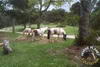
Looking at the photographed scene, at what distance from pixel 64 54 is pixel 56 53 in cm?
42

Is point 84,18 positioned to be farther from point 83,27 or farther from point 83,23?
point 83,27

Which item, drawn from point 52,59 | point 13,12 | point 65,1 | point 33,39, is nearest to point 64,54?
point 52,59

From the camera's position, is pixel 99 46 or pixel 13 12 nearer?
pixel 99 46

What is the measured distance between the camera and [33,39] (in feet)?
50.4

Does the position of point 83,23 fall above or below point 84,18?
below

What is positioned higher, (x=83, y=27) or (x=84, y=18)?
(x=84, y=18)

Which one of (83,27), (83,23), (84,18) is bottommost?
(83,27)

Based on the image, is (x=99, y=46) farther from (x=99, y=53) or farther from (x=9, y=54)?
(x=9, y=54)

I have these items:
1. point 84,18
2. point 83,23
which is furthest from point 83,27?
point 84,18

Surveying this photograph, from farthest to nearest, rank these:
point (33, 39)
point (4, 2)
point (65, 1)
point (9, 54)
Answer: point (4, 2)
point (65, 1)
point (33, 39)
point (9, 54)

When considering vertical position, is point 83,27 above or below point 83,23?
below

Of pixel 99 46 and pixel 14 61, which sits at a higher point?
pixel 99 46

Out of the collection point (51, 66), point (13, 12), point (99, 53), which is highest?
point (13, 12)

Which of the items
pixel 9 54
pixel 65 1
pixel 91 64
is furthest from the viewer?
pixel 65 1
